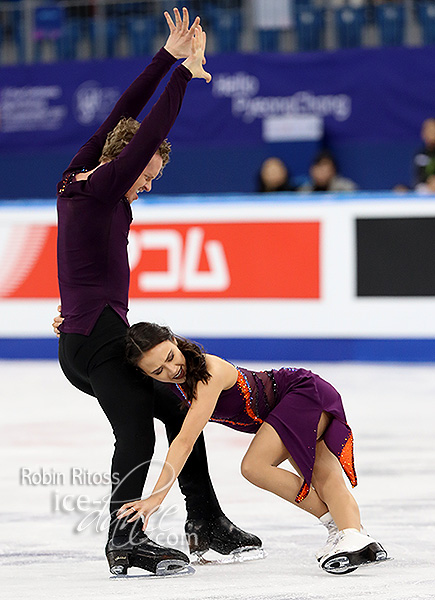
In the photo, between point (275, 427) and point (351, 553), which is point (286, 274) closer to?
point (275, 427)

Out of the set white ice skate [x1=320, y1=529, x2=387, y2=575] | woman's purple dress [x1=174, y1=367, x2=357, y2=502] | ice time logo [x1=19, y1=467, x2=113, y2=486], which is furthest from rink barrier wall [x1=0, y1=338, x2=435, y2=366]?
white ice skate [x1=320, y1=529, x2=387, y2=575]

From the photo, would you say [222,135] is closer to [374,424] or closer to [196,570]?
[374,424]

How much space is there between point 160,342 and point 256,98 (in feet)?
26.4

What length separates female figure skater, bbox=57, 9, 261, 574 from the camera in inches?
98.0

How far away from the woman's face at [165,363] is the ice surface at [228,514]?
19.6 inches

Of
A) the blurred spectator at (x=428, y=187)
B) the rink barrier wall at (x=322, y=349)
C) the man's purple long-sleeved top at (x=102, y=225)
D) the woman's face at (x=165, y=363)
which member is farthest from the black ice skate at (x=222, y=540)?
the blurred spectator at (x=428, y=187)

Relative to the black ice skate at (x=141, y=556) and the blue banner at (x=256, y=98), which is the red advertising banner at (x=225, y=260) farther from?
the black ice skate at (x=141, y=556)

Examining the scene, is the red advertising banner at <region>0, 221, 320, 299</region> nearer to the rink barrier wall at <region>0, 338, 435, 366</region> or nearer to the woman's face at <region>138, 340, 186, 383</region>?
the rink barrier wall at <region>0, 338, 435, 366</region>

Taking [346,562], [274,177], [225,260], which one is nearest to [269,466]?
[346,562]

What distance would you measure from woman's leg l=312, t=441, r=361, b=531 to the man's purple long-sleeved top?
0.67m

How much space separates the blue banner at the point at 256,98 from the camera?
388 inches

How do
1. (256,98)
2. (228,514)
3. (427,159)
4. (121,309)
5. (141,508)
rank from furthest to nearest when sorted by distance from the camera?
(256,98) < (427,159) < (228,514) < (121,309) < (141,508)

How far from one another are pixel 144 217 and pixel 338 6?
4.67 meters

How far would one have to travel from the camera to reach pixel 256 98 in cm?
1024
